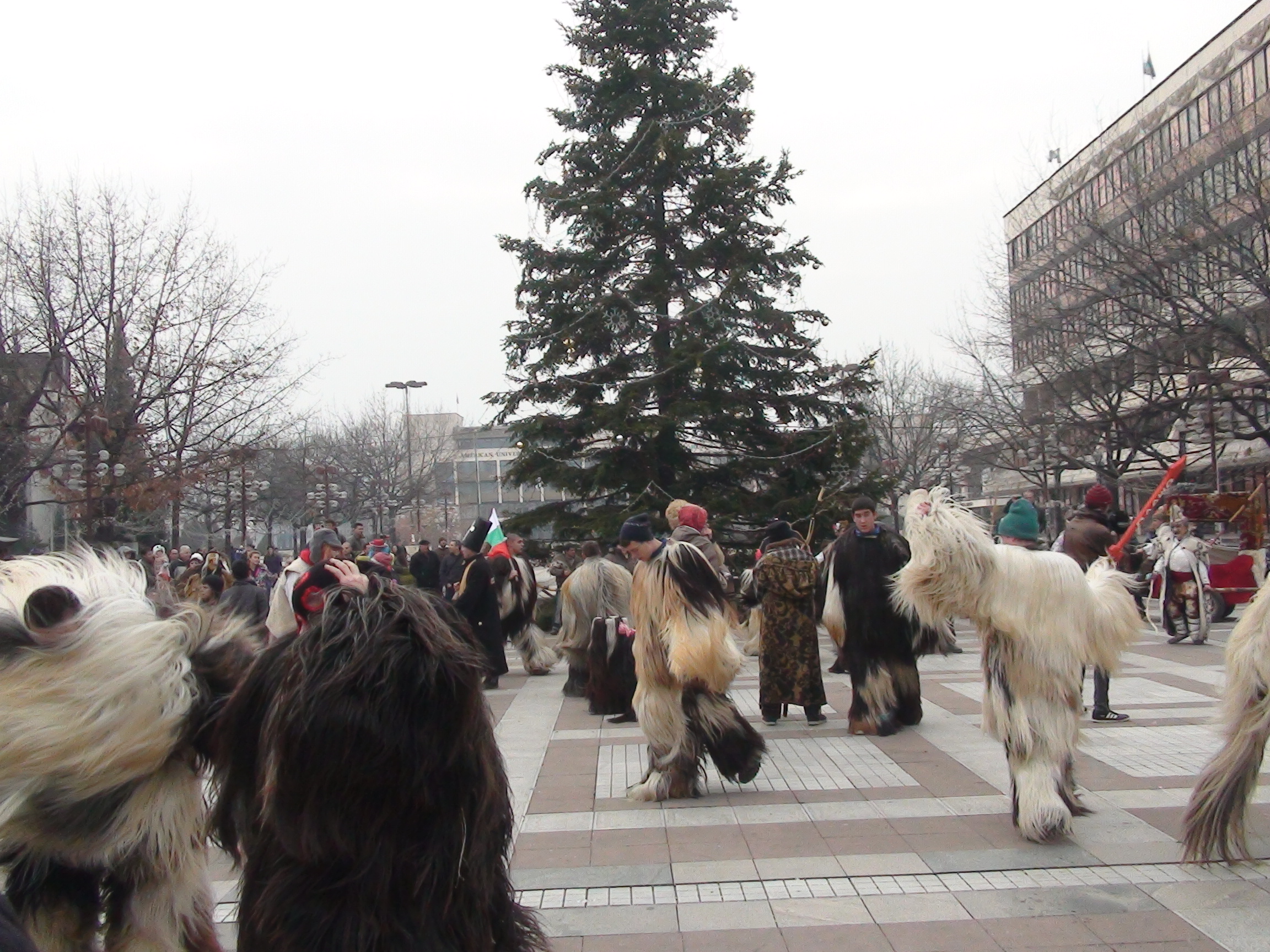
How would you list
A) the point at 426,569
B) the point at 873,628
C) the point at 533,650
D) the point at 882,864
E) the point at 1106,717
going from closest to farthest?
the point at 882,864
the point at 873,628
the point at 1106,717
the point at 533,650
the point at 426,569

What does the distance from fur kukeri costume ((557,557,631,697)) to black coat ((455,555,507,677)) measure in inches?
48.2

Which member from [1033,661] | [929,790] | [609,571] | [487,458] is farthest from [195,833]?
[487,458]

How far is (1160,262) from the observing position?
947 inches

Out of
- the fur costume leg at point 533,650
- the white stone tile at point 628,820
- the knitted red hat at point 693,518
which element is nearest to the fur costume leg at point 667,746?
the white stone tile at point 628,820

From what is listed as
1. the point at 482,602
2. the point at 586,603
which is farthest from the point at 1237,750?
the point at 482,602

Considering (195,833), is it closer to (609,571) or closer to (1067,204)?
(609,571)

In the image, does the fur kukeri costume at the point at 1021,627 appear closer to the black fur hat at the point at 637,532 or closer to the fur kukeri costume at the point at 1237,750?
the fur kukeri costume at the point at 1237,750

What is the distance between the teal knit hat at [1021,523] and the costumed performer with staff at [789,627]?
295 centimetres

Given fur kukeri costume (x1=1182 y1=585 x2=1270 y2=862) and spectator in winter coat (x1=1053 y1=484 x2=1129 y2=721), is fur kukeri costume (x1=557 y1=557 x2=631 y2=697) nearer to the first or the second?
spectator in winter coat (x1=1053 y1=484 x2=1129 y2=721)

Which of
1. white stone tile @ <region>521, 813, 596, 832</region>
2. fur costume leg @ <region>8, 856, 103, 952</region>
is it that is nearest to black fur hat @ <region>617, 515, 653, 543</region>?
white stone tile @ <region>521, 813, 596, 832</region>

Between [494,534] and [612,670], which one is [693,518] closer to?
[612,670]

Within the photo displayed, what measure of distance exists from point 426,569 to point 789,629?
46.0ft

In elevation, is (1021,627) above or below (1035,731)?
above

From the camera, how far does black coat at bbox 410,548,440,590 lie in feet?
72.6
